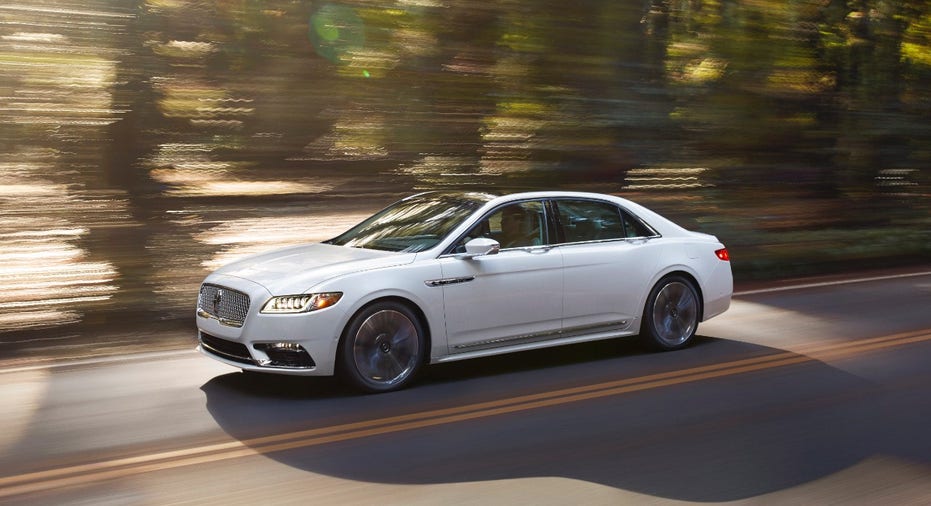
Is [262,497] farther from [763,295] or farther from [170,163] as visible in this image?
[763,295]

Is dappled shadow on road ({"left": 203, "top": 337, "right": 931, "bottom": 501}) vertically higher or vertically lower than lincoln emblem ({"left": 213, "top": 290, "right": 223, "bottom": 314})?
lower

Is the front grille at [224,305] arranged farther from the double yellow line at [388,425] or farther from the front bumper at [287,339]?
the double yellow line at [388,425]

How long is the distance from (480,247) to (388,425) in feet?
5.57

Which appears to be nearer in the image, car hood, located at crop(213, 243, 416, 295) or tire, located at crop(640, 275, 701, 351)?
car hood, located at crop(213, 243, 416, 295)

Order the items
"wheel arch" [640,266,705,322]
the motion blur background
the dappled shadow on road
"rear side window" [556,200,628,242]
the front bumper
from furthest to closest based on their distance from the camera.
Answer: the motion blur background → "wheel arch" [640,266,705,322] → "rear side window" [556,200,628,242] → the front bumper → the dappled shadow on road

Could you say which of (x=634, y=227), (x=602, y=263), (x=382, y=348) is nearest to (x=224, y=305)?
(x=382, y=348)

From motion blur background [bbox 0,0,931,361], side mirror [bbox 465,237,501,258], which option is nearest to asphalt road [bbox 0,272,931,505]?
side mirror [bbox 465,237,501,258]

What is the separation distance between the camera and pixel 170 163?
41.0 ft

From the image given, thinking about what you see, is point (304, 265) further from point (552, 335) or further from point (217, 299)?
point (552, 335)

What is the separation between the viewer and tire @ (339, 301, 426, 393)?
717cm

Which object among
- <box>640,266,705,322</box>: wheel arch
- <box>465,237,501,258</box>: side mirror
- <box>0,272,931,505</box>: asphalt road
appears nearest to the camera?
Answer: <box>0,272,931,505</box>: asphalt road

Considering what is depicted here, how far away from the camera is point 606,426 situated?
6.61 m

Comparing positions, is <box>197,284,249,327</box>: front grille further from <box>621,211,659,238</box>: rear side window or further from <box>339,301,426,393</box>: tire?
<box>621,211,659,238</box>: rear side window

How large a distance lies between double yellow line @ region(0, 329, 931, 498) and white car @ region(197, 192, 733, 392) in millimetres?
665
